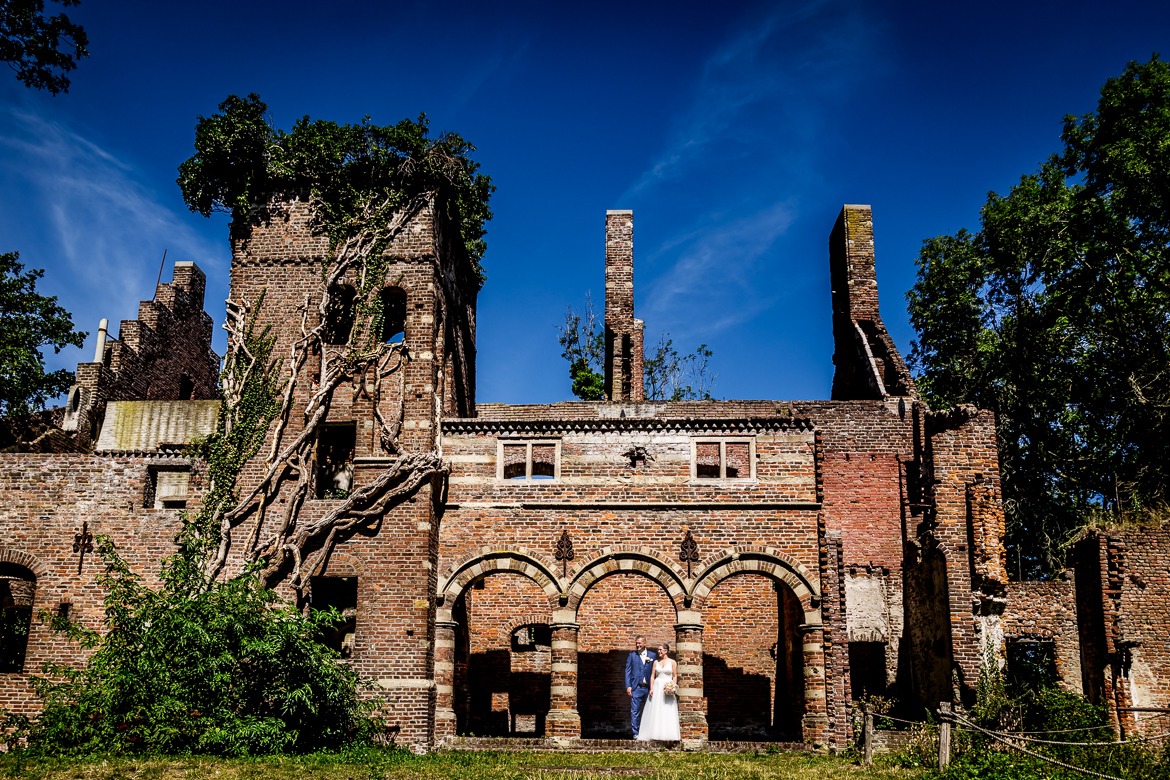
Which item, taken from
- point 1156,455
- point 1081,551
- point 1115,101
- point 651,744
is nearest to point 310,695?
point 651,744

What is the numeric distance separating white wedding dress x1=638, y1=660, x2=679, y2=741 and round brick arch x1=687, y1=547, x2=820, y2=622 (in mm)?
1521

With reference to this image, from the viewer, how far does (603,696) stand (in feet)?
81.6

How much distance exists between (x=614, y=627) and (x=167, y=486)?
11.6 metres

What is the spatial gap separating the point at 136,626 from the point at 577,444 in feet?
29.7

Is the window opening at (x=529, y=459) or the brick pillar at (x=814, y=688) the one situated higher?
the window opening at (x=529, y=459)

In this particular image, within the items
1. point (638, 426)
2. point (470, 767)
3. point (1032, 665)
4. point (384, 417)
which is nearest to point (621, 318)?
point (638, 426)

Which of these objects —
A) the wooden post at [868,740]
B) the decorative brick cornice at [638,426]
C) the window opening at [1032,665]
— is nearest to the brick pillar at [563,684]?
the decorative brick cornice at [638,426]

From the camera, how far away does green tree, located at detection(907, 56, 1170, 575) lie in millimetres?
27141

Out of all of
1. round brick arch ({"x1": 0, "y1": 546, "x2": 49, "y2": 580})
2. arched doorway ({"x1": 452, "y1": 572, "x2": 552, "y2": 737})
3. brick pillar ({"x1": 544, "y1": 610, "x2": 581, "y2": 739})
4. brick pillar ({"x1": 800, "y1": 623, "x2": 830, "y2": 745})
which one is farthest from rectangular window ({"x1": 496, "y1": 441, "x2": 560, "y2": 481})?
round brick arch ({"x1": 0, "y1": 546, "x2": 49, "y2": 580})

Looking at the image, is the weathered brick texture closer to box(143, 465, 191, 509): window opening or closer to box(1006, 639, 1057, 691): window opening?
box(143, 465, 191, 509): window opening

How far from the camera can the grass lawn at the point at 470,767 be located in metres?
13.3

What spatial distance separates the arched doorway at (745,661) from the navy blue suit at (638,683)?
5095 millimetres

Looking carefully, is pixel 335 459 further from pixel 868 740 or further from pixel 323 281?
pixel 868 740

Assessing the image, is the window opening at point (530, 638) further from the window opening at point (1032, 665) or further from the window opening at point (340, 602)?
the window opening at point (1032, 665)
